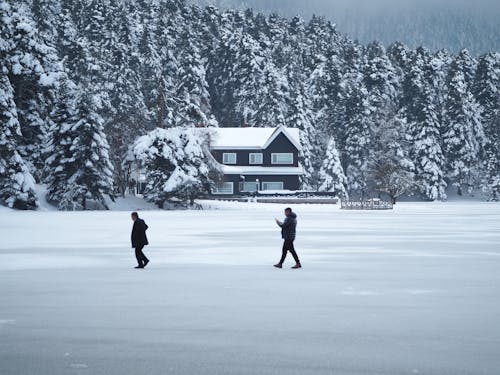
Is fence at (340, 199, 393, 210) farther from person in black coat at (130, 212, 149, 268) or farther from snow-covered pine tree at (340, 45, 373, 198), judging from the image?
person in black coat at (130, 212, 149, 268)

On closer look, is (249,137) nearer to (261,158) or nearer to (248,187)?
(261,158)

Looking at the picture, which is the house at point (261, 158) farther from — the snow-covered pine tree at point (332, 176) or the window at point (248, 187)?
the snow-covered pine tree at point (332, 176)

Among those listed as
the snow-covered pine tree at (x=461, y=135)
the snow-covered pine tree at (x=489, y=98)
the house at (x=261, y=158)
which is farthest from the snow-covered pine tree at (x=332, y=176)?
the snow-covered pine tree at (x=489, y=98)

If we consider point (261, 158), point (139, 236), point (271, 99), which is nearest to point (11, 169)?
point (139, 236)

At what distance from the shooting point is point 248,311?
9.77m

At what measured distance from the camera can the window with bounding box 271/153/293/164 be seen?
250 feet

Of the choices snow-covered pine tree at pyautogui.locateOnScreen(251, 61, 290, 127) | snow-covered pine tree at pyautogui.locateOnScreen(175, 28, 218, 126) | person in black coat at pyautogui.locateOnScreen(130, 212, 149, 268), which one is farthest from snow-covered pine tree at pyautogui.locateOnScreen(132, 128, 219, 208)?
person in black coat at pyautogui.locateOnScreen(130, 212, 149, 268)

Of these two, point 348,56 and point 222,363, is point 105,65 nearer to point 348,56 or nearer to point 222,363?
point 348,56

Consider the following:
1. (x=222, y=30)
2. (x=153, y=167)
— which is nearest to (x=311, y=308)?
(x=153, y=167)

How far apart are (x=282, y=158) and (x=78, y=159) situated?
32756mm

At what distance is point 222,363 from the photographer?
6.88 metres

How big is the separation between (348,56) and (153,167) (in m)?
56.8

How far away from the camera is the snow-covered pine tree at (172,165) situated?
51156 millimetres

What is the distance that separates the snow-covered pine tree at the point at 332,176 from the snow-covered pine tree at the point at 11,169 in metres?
38.5
